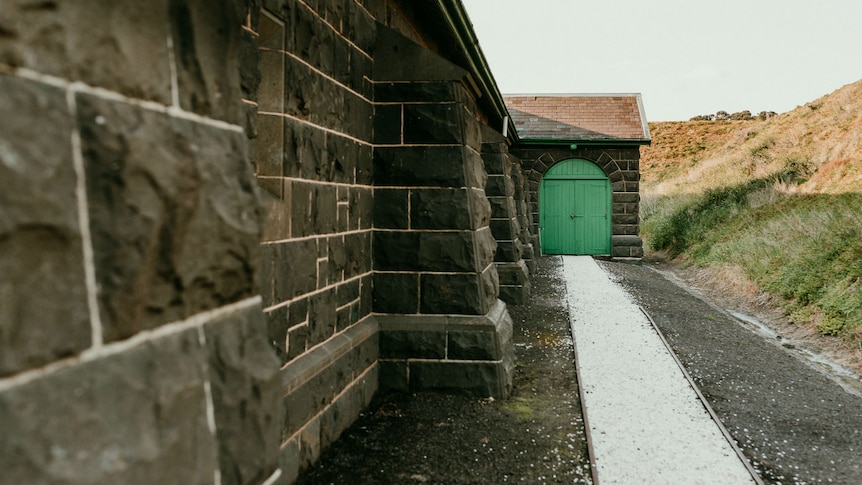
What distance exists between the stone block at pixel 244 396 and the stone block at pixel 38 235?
0.42 metres

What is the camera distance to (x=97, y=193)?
111 cm

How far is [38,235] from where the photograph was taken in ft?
3.24

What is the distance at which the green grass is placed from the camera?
853 cm

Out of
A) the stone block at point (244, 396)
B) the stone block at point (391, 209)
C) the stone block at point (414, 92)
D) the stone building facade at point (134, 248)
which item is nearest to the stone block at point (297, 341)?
the stone building facade at point (134, 248)

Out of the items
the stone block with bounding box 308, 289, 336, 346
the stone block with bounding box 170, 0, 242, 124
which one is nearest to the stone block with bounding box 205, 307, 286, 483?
the stone block with bounding box 170, 0, 242, 124

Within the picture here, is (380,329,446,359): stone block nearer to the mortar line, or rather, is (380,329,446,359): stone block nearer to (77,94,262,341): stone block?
(77,94,262,341): stone block

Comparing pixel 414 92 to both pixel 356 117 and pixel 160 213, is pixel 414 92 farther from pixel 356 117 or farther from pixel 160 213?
pixel 160 213

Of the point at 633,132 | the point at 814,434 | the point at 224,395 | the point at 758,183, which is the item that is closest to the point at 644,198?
the point at 758,183

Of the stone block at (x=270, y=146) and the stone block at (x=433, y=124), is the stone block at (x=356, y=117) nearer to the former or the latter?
the stone block at (x=433, y=124)

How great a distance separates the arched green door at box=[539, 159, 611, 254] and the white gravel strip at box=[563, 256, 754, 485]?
27.7 feet

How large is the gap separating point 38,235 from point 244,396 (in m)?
Answer: 0.73

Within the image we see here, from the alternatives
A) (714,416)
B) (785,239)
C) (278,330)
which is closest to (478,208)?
(278,330)

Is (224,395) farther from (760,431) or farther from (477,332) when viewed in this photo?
(760,431)

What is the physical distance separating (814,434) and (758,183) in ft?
56.0
